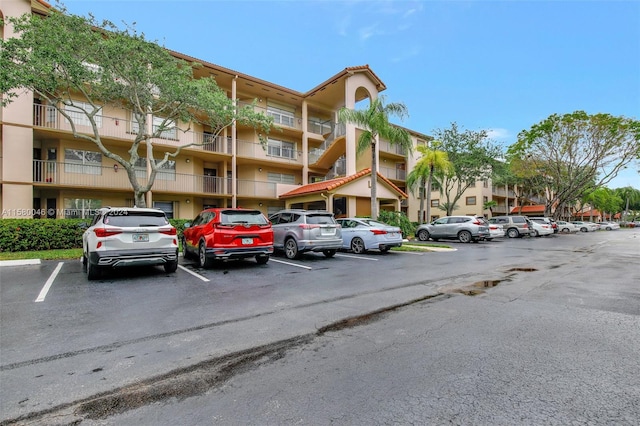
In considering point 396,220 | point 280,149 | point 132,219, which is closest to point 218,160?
point 280,149

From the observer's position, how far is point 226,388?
9.53 feet

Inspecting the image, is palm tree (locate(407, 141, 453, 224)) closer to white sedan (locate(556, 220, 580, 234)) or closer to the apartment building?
the apartment building

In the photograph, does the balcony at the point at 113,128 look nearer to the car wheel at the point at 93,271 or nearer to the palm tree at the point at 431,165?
the car wheel at the point at 93,271

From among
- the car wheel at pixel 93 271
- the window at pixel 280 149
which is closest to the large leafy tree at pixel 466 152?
the window at pixel 280 149

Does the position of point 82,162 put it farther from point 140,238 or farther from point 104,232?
point 140,238

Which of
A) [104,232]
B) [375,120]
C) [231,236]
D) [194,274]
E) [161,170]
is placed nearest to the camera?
[104,232]

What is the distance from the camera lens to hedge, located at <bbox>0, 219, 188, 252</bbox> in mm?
12680

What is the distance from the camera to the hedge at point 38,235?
1268cm

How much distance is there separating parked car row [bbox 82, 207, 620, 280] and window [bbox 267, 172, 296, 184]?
10997 millimetres

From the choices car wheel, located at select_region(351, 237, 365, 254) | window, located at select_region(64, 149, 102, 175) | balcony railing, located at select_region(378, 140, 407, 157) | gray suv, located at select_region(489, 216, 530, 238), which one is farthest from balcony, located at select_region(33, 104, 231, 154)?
gray suv, located at select_region(489, 216, 530, 238)

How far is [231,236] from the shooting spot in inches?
359

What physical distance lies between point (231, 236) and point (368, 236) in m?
6.16

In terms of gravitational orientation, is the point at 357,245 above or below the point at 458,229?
below

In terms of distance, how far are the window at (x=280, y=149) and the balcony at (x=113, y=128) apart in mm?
3190
